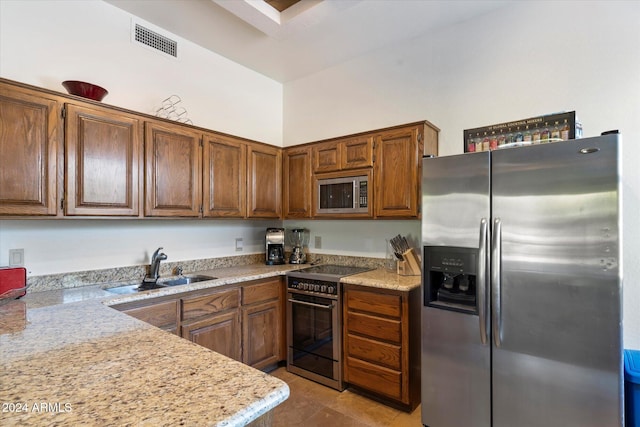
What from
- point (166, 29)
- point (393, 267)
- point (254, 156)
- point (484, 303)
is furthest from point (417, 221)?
point (166, 29)

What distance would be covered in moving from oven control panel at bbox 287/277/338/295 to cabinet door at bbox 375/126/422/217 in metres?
0.73

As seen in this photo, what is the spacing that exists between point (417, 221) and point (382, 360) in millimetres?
1212

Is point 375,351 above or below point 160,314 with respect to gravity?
below

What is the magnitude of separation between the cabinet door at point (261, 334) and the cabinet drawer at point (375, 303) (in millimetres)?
778

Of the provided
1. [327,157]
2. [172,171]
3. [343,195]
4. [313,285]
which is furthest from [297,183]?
[172,171]

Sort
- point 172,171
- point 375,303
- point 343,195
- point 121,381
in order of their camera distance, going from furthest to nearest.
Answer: point 343,195
point 172,171
point 375,303
point 121,381

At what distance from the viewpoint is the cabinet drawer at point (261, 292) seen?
273 centimetres

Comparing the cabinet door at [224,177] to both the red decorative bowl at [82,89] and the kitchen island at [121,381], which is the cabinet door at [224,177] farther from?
the kitchen island at [121,381]

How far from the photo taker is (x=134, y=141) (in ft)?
7.64

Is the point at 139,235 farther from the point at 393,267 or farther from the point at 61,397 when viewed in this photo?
the point at 393,267

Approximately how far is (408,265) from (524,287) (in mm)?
1047

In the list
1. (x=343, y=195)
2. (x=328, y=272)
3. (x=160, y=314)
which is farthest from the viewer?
(x=343, y=195)

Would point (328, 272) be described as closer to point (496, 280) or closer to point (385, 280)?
point (385, 280)

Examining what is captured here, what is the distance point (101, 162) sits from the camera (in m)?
2.16
